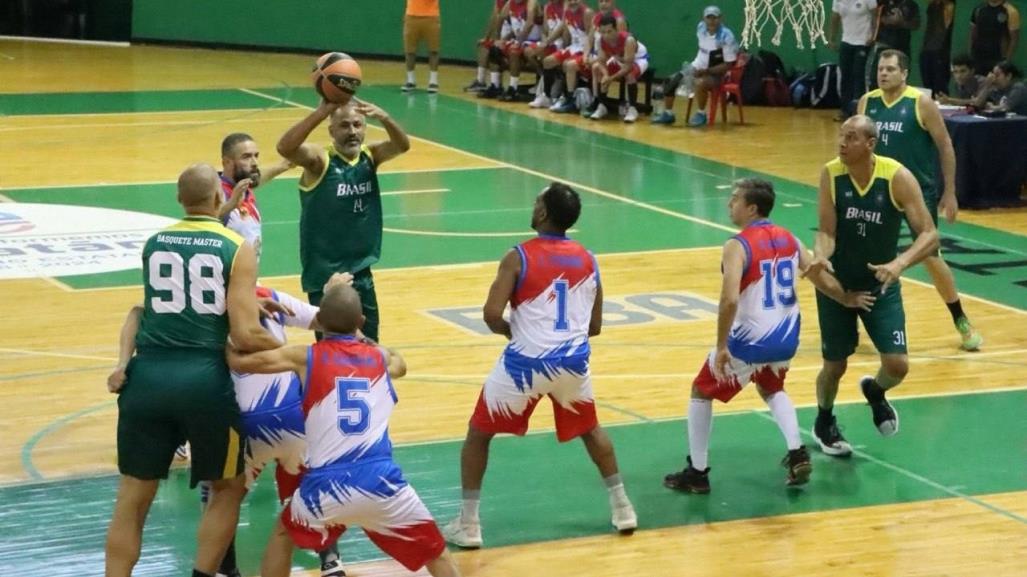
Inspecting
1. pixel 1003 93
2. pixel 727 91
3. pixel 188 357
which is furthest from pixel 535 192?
pixel 188 357

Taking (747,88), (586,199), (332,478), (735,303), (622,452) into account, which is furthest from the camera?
(747,88)

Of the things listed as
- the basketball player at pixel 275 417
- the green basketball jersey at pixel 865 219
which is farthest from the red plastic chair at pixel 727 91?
the basketball player at pixel 275 417

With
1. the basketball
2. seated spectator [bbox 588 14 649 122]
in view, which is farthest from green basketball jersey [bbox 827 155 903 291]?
seated spectator [bbox 588 14 649 122]

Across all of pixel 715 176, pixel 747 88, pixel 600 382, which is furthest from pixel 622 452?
pixel 747 88

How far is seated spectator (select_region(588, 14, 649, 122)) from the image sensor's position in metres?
22.0

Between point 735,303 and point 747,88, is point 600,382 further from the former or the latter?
point 747,88

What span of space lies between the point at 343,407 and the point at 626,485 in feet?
8.74

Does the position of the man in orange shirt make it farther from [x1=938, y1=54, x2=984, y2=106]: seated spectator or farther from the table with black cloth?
the table with black cloth

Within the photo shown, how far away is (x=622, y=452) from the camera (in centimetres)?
905

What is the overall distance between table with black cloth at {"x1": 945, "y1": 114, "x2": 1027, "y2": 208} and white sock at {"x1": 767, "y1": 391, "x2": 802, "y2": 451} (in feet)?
29.1

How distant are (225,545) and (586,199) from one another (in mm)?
10419

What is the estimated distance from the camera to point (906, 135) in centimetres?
1119

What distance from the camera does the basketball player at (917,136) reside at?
1098cm

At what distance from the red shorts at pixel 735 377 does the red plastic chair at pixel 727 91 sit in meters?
13.9
